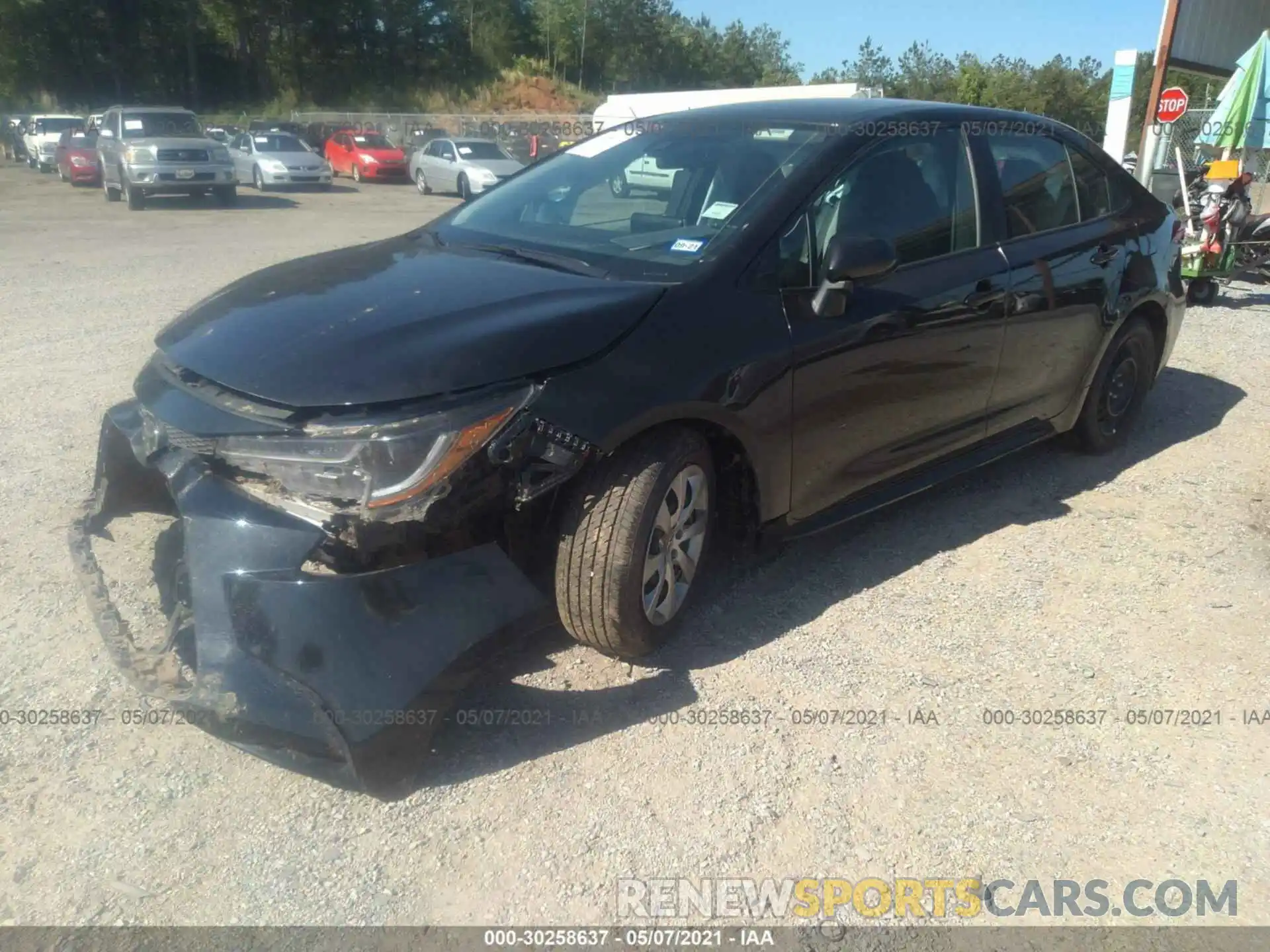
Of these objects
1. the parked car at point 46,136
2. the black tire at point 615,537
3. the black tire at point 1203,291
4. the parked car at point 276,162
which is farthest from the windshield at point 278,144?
the black tire at point 615,537

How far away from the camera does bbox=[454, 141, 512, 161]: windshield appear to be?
78.8ft

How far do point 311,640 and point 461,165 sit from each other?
2304 centimetres

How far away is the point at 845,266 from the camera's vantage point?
10.5 ft

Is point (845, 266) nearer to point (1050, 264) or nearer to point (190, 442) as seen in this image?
point (1050, 264)

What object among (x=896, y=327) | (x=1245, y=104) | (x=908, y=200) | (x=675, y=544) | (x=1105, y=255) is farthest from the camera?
(x=1245, y=104)

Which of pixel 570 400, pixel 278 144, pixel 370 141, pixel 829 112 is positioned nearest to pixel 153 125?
pixel 278 144

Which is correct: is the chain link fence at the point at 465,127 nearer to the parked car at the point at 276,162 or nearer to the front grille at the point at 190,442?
the parked car at the point at 276,162

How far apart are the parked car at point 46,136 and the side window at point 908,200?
31.6m

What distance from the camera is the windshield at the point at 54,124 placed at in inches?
1192

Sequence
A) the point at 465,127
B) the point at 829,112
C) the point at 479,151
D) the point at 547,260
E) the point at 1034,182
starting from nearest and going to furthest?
the point at 547,260 < the point at 829,112 < the point at 1034,182 < the point at 479,151 < the point at 465,127

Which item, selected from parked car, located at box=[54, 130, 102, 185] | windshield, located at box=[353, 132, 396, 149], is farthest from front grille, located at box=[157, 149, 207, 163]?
windshield, located at box=[353, 132, 396, 149]

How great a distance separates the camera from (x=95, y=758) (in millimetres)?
2715

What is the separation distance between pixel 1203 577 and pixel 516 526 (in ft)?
9.30

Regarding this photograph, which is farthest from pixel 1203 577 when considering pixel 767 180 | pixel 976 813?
pixel 767 180
